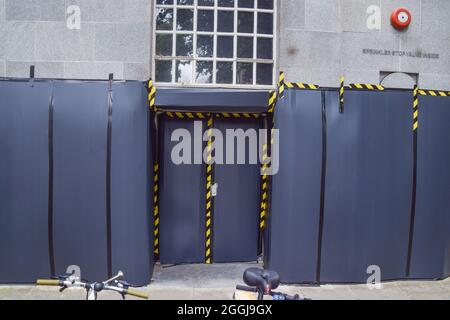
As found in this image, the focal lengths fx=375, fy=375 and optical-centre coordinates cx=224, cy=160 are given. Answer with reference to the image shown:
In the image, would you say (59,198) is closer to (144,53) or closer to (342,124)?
(144,53)

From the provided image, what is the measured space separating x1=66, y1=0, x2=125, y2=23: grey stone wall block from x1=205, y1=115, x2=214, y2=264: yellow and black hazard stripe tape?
8.93 feet

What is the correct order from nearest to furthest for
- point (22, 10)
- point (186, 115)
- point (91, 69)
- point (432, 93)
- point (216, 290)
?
point (216, 290)
point (432, 93)
point (22, 10)
point (91, 69)
point (186, 115)

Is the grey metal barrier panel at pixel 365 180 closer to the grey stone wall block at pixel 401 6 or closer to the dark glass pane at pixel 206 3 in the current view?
the grey stone wall block at pixel 401 6

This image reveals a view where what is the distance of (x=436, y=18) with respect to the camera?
8195 millimetres

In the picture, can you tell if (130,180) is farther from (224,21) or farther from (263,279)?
(224,21)

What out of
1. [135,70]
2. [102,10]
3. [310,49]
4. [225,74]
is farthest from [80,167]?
[310,49]

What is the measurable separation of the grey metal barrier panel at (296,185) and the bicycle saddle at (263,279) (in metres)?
2.73

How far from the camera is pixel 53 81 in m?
6.39

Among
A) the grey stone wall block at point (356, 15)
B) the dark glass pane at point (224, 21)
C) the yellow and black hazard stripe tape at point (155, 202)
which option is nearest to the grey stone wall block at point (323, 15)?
the grey stone wall block at point (356, 15)

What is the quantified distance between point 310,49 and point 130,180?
4.48 m

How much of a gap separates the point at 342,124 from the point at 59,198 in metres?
5.05

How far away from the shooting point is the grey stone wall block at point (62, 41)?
7332 millimetres

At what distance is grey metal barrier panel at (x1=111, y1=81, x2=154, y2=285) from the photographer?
6328 millimetres

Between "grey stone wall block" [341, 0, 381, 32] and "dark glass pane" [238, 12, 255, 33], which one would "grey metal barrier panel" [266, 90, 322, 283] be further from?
"grey stone wall block" [341, 0, 381, 32]
